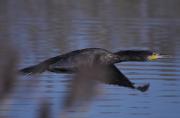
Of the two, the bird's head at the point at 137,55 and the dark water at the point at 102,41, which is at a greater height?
the bird's head at the point at 137,55

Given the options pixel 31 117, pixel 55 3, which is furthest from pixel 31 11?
pixel 31 117

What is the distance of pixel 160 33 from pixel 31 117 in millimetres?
4555

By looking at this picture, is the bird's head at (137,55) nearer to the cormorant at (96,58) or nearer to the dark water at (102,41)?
the cormorant at (96,58)

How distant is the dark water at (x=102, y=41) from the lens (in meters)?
3.70

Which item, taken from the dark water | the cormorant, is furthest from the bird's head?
the dark water

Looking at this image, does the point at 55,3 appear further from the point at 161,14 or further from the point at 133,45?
the point at 133,45

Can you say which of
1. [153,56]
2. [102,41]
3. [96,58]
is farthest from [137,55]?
[102,41]

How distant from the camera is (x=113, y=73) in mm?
4375

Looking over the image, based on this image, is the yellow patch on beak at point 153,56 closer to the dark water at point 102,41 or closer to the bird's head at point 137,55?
the bird's head at point 137,55

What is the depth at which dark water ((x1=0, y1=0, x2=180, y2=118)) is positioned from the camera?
370 cm

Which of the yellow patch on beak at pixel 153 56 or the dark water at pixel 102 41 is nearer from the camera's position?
the dark water at pixel 102 41

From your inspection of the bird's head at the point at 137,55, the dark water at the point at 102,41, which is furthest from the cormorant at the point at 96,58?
the dark water at the point at 102,41

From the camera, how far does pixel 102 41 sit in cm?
698

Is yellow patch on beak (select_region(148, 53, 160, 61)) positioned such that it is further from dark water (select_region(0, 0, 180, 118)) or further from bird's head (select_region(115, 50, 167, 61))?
dark water (select_region(0, 0, 180, 118))
